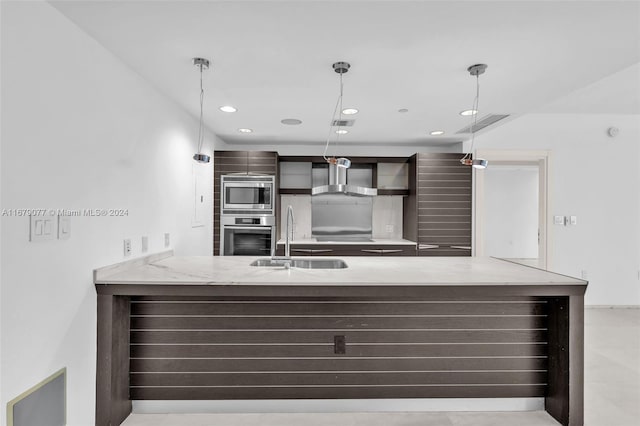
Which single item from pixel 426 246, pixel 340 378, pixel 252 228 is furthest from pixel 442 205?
pixel 340 378

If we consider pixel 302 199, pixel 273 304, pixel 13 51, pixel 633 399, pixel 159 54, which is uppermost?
pixel 159 54

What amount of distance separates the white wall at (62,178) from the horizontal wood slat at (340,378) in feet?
1.38

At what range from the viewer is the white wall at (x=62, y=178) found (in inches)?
58.1

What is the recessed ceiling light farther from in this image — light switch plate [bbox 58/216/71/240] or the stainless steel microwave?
light switch plate [bbox 58/216/71/240]

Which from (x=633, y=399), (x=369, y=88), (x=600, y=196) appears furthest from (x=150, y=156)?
(x=600, y=196)

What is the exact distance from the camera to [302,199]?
17.4 feet

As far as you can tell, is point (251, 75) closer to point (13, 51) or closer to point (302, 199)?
point (13, 51)

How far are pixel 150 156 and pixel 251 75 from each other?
101 cm

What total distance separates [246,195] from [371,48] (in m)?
2.89

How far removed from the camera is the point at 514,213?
919cm

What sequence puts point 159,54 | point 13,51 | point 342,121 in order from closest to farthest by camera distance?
point 13,51 < point 159,54 < point 342,121

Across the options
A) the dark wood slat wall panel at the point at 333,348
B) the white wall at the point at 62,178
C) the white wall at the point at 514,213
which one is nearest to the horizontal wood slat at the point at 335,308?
the dark wood slat wall panel at the point at 333,348

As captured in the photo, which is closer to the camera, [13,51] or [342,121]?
[13,51]

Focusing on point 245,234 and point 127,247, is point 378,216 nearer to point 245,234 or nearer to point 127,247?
point 245,234
